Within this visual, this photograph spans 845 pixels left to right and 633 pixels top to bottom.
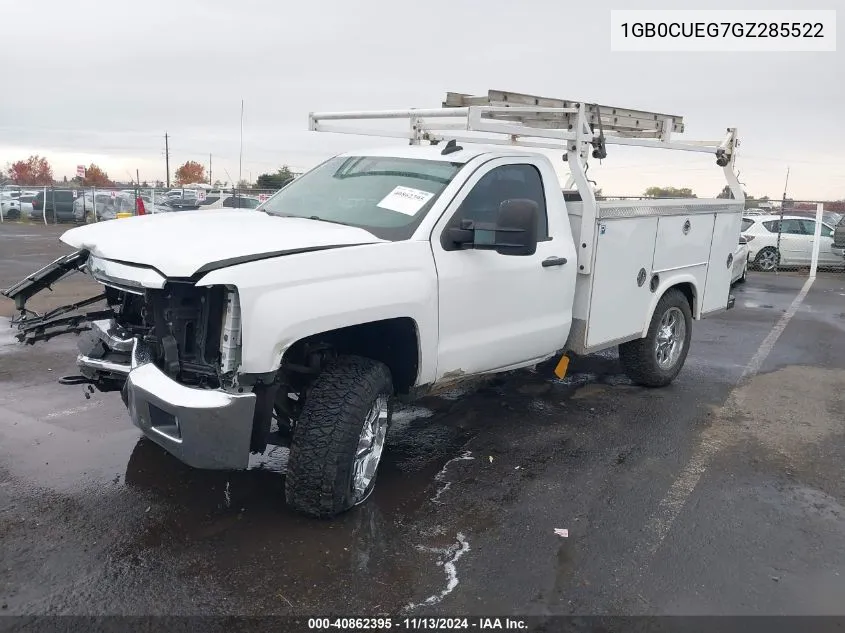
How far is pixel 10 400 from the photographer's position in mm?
5660

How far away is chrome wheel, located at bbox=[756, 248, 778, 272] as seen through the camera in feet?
57.7

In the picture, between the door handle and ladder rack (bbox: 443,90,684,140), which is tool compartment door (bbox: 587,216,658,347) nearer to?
the door handle

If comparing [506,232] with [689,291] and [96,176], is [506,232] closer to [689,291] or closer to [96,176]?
[689,291]

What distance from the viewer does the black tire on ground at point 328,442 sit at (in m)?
3.66


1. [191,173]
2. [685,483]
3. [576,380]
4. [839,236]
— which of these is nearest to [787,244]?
[839,236]

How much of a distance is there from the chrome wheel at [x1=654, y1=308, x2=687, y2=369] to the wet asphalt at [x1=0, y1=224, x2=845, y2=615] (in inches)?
18.7

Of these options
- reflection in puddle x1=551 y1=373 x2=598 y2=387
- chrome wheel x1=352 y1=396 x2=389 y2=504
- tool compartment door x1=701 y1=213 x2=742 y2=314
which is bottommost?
reflection in puddle x1=551 y1=373 x2=598 y2=387

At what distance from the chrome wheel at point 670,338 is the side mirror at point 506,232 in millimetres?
2935

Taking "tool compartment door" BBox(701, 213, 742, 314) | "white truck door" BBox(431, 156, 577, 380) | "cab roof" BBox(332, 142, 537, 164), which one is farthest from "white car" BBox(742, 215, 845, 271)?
"cab roof" BBox(332, 142, 537, 164)

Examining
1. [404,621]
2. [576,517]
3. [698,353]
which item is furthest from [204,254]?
[698,353]

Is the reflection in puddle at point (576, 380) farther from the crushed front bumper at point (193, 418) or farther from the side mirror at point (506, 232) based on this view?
the crushed front bumper at point (193, 418)

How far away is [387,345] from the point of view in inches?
165

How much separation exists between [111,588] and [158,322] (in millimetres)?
1235

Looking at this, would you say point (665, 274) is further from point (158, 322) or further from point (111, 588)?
point (111, 588)
